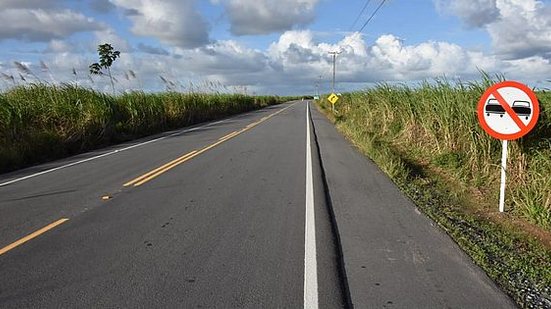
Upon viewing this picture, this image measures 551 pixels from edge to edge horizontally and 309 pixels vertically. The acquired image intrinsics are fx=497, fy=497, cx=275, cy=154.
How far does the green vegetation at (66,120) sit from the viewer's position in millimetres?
14383

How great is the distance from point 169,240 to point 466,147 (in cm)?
794

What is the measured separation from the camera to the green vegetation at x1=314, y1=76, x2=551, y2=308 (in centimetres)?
546

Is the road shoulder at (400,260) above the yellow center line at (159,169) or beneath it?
beneath

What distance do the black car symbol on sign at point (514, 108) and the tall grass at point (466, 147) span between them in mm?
1219

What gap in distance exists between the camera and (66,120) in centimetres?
1716

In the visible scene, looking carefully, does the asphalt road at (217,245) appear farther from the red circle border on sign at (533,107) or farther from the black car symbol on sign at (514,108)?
the black car symbol on sign at (514,108)

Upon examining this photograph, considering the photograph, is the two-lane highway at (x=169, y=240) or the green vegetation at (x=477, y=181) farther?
the green vegetation at (x=477, y=181)

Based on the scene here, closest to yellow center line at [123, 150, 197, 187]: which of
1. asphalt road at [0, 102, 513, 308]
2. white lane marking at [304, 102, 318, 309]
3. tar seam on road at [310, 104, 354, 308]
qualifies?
asphalt road at [0, 102, 513, 308]

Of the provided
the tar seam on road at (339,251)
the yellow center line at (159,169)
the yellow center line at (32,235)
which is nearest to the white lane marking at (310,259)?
the tar seam on road at (339,251)

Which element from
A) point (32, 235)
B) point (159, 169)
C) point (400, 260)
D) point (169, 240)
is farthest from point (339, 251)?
point (159, 169)

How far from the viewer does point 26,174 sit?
454 inches

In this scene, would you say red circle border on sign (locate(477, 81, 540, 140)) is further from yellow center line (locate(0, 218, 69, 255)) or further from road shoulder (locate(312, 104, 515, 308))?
yellow center line (locate(0, 218, 69, 255))

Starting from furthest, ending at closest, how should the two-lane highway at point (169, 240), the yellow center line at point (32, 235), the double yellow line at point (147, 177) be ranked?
1. the double yellow line at point (147, 177)
2. the yellow center line at point (32, 235)
3. the two-lane highway at point (169, 240)

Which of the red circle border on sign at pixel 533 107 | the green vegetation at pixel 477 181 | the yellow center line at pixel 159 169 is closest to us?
the green vegetation at pixel 477 181
